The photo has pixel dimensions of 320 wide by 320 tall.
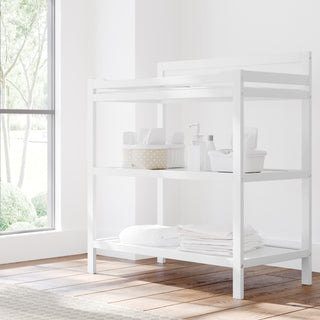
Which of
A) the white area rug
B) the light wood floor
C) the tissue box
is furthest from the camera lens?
Answer: the tissue box

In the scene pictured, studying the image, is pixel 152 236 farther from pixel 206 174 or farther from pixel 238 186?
pixel 238 186

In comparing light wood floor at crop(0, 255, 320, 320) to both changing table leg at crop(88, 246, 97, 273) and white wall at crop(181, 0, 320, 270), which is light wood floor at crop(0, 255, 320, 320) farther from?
white wall at crop(181, 0, 320, 270)

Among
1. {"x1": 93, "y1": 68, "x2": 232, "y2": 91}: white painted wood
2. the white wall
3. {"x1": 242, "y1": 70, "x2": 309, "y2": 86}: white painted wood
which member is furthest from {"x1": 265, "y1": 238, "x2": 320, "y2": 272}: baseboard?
{"x1": 93, "y1": 68, "x2": 232, "y2": 91}: white painted wood

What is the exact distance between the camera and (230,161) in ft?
10.4

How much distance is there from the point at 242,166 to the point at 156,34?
4.60 ft

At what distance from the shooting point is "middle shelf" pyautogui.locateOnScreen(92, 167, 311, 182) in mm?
3107

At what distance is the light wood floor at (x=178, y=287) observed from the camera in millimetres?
2851

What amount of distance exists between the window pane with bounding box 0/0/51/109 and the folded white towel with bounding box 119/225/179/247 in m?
1.06

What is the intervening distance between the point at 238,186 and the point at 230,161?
17cm

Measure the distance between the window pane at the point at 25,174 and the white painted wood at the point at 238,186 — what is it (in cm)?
150

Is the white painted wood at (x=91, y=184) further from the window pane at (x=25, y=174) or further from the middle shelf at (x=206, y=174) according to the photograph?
the window pane at (x=25, y=174)

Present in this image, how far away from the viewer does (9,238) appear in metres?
3.97

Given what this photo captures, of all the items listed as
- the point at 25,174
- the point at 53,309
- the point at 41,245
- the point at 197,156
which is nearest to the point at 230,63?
the point at 197,156

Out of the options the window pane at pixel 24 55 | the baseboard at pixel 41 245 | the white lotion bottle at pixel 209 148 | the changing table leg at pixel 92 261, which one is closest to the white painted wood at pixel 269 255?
A: the white lotion bottle at pixel 209 148
